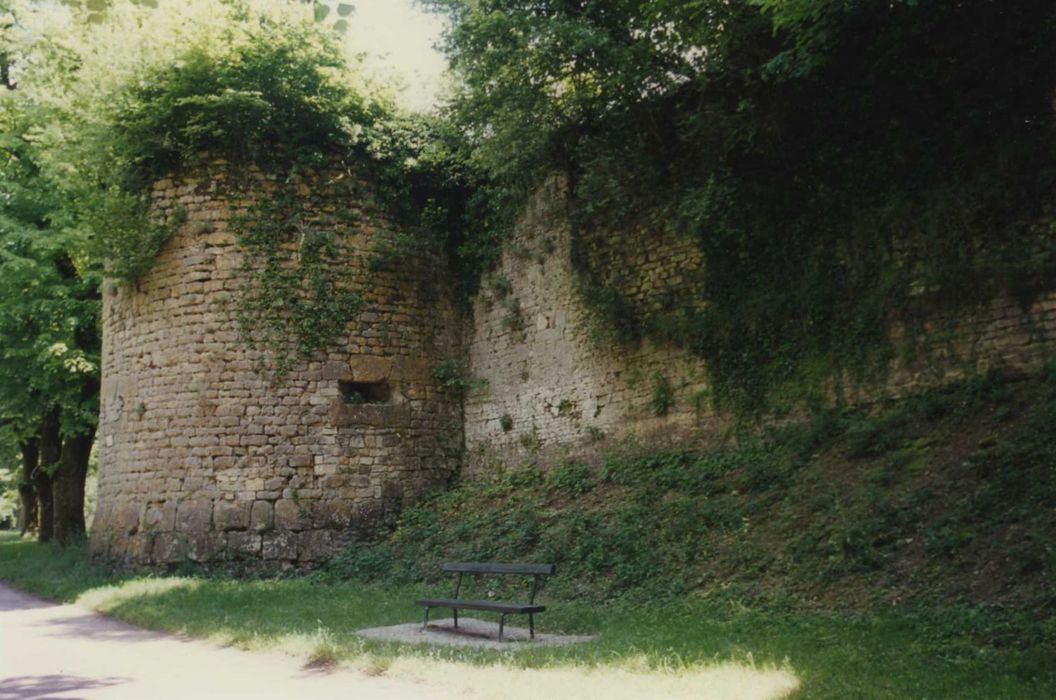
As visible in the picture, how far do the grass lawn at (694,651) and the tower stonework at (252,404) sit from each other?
2.78m

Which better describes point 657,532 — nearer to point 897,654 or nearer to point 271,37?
point 897,654

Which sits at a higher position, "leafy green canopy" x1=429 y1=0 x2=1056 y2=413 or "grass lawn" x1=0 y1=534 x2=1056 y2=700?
"leafy green canopy" x1=429 y1=0 x2=1056 y2=413

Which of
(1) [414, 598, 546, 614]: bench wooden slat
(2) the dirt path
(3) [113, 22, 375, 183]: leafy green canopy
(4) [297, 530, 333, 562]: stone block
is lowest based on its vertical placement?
(2) the dirt path

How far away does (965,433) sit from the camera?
8391 mm

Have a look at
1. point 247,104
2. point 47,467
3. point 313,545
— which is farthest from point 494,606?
point 47,467

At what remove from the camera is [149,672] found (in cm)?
667

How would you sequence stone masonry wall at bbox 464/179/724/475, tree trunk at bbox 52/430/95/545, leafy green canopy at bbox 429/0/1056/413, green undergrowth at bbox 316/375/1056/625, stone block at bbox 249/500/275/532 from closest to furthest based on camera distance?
green undergrowth at bbox 316/375/1056/625
leafy green canopy at bbox 429/0/1056/413
stone masonry wall at bbox 464/179/724/475
stone block at bbox 249/500/275/532
tree trunk at bbox 52/430/95/545

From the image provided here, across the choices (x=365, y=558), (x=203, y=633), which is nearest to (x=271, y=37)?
(x=365, y=558)

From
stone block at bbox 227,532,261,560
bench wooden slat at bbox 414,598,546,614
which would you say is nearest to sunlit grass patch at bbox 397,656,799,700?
bench wooden slat at bbox 414,598,546,614

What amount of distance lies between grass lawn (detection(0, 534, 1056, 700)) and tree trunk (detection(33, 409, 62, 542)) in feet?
37.7

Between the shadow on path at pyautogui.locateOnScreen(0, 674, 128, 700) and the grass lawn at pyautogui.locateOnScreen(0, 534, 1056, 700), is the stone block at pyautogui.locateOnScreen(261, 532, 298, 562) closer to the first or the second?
the grass lawn at pyautogui.locateOnScreen(0, 534, 1056, 700)

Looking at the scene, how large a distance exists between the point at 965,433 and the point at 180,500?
9.65m

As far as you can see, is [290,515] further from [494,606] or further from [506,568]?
[494,606]

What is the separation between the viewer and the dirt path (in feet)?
19.1
